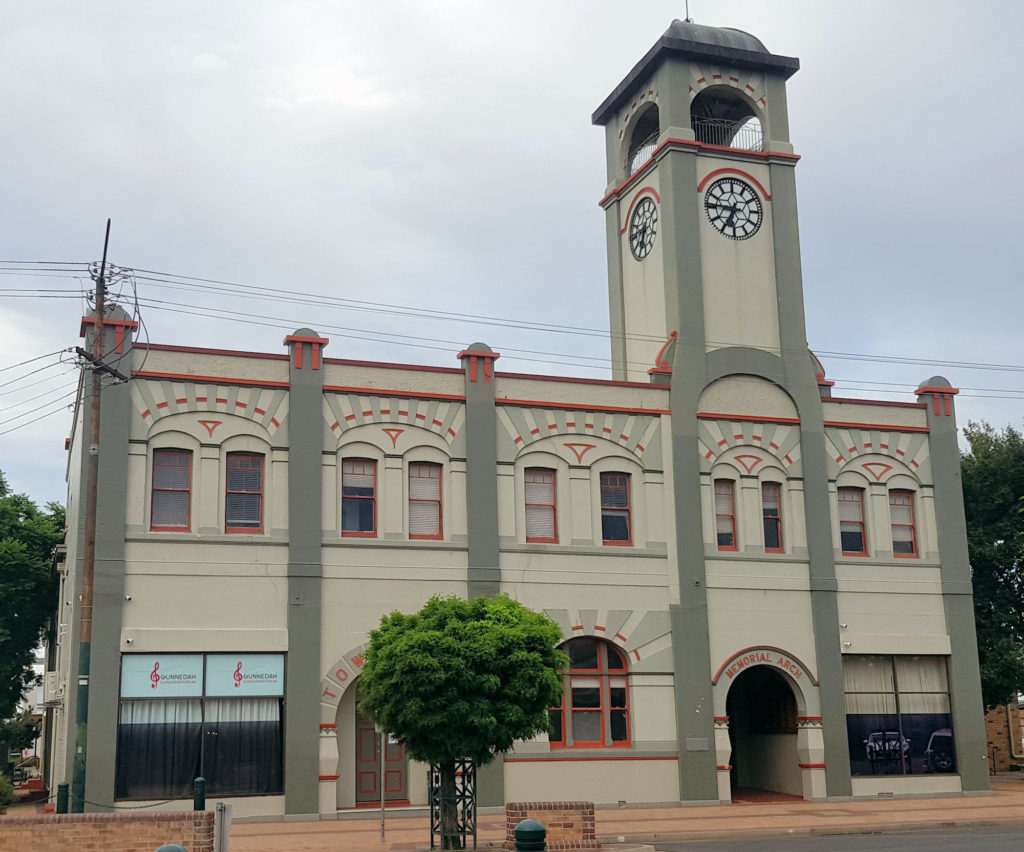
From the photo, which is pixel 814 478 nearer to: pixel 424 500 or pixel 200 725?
pixel 424 500

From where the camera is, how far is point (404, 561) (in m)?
30.8

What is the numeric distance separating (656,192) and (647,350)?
15.2 ft

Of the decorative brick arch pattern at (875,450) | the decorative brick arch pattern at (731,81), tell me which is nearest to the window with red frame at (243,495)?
the decorative brick arch pattern at (875,450)

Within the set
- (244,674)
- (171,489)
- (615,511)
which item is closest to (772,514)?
(615,511)

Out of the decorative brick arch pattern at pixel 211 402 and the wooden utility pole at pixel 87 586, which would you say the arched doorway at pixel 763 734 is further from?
the wooden utility pole at pixel 87 586

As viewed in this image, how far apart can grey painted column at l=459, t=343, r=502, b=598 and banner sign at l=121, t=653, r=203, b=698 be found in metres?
6.86

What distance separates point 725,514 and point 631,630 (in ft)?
14.6

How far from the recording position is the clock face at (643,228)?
120ft

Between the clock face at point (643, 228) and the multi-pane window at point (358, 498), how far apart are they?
11.3 meters

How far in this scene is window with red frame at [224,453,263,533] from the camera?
98.2ft

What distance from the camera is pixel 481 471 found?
31.7m

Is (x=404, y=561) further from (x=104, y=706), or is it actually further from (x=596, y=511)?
(x=104, y=706)

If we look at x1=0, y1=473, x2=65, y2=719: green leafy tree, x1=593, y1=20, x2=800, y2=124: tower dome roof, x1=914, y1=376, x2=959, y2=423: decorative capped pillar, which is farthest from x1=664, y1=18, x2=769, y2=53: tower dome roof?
x1=0, y1=473, x2=65, y2=719: green leafy tree

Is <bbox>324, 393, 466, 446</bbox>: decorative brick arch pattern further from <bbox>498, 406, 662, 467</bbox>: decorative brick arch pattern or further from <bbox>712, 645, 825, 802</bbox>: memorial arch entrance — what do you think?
<bbox>712, 645, 825, 802</bbox>: memorial arch entrance
